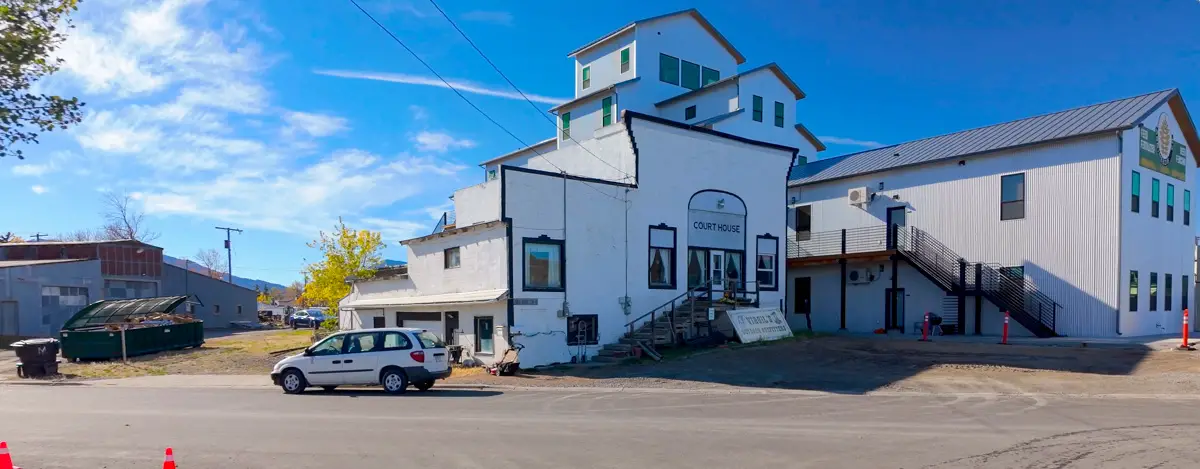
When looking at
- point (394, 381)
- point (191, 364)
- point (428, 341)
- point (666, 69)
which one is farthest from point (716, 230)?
point (191, 364)

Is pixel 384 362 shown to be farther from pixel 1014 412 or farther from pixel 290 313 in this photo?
pixel 290 313

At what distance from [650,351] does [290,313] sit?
57951 mm

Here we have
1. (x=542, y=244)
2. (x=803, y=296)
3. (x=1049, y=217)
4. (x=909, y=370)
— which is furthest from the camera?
(x=803, y=296)

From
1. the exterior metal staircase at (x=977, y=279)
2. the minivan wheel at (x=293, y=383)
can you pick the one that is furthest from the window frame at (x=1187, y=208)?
the minivan wheel at (x=293, y=383)

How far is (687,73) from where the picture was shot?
1522 inches

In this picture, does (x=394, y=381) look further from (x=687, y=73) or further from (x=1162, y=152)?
(x=1162, y=152)

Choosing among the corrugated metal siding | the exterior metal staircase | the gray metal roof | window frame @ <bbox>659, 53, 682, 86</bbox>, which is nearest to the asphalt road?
the corrugated metal siding

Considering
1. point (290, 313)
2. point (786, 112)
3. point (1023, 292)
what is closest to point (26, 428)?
point (1023, 292)

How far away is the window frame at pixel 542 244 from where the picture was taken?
2164cm

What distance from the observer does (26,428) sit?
473 inches

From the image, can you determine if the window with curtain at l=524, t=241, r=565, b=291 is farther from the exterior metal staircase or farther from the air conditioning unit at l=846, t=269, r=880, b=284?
the air conditioning unit at l=846, t=269, r=880, b=284

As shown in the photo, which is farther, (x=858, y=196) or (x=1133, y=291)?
(x=858, y=196)

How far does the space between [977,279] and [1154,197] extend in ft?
22.5

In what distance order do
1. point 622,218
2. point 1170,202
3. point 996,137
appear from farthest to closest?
point 996,137
point 1170,202
point 622,218
